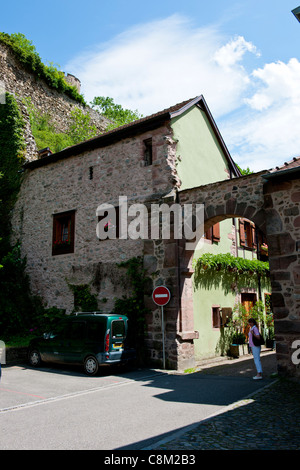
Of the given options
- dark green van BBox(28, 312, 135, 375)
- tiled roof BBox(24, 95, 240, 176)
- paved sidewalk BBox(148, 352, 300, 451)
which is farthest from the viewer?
tiled roof BBox(24, 95, 240, 176)

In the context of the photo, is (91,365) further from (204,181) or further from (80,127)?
(80,127)

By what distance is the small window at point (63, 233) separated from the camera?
1404cm

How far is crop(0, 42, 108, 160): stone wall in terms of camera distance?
2058 centimetres

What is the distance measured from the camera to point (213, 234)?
45.6ft

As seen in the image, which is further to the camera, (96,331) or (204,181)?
(204,181)

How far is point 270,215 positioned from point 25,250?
10.5 metres

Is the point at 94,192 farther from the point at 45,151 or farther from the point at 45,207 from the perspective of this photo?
the point at 45,151

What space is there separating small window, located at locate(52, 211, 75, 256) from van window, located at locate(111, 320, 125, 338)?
4.50 metres

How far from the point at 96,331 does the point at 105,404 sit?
324 centimetres

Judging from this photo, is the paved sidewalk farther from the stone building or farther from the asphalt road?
the stone building

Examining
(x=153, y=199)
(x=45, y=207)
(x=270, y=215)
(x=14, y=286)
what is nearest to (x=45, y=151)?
(x=45, y=207)

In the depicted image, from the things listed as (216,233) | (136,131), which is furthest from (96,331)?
(136,131)

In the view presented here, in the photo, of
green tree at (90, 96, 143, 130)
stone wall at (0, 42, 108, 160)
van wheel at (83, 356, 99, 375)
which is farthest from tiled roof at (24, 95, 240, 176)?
green tree at (90, 96, 143, 130)

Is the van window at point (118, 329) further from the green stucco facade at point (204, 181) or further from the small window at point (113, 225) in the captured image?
the small window at point (113, 225)
